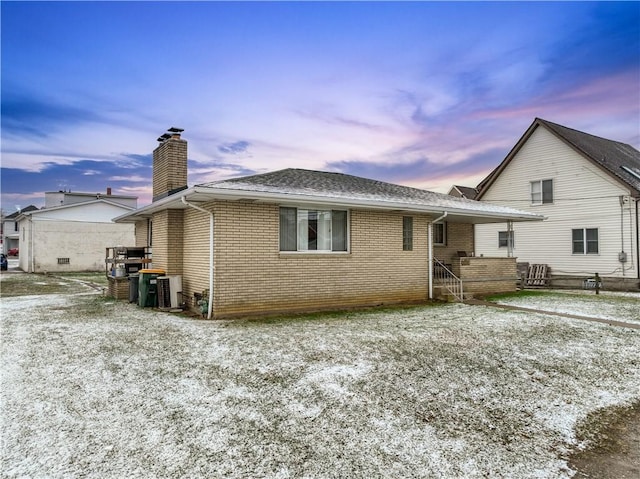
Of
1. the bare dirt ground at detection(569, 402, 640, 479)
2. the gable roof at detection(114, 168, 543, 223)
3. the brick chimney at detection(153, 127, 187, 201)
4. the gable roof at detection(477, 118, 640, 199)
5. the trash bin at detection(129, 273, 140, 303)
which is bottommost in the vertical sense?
the bare dirt ground at detection(569, 402, 640, 479)

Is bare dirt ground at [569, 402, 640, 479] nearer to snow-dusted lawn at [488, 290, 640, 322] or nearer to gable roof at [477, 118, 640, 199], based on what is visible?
snow-dusted lawn at [488, 290, 640, 322]

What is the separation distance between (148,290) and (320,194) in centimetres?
535

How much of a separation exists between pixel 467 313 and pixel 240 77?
10440 millimetres

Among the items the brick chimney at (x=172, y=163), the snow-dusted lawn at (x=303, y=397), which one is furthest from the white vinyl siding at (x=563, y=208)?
the brick chimney at (x=172, y=163)

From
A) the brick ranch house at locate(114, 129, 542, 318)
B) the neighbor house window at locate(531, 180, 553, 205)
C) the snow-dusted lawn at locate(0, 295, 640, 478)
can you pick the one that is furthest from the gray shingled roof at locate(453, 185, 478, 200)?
the snow-dusted lawn at locate(0, 295, 640, 478)

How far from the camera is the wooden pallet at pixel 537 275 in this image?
19.2 metres

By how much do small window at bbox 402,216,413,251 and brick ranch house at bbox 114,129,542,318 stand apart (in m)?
0.03

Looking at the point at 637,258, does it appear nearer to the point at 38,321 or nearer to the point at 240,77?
the point at 240,77

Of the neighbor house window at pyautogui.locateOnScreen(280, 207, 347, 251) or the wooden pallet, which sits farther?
the wooden pallet

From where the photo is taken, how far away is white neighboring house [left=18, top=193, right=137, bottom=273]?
26.1 metres

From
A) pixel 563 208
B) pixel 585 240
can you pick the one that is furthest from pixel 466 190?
pixel 585 240

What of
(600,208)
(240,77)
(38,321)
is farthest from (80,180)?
(600,208)

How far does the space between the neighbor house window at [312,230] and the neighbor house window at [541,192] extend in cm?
1416

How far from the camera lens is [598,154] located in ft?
62.1
